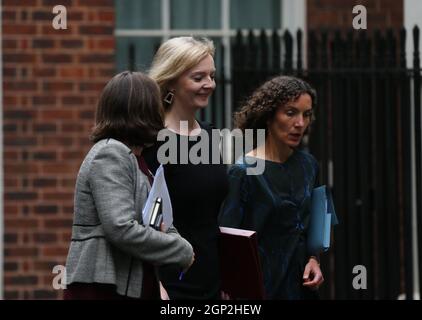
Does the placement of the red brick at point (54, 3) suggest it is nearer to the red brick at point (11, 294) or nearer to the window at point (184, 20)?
the window at point (184, 20)

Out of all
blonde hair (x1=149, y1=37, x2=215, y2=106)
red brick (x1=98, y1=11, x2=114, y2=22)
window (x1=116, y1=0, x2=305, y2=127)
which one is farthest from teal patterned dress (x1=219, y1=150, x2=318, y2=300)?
window (x1=116, y1=0, x2=305, y2=127)

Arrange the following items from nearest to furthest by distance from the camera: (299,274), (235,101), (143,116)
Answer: (143,116) < (299,274) < (235,101)

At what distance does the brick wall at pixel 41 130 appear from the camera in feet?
25.9

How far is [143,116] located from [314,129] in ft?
13.3

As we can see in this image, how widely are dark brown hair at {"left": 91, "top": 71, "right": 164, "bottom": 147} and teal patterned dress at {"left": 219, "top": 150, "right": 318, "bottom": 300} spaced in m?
0.91

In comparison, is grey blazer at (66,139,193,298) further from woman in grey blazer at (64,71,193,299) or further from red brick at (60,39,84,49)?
red brick at (60,39,84,49)

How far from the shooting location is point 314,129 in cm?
802

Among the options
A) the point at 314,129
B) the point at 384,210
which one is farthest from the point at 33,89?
the point at 384,210

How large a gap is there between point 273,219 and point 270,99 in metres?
0.60

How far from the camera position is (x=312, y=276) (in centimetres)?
502

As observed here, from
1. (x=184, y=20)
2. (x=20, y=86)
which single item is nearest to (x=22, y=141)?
(x=20, y=86)

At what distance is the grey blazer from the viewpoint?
394 cm

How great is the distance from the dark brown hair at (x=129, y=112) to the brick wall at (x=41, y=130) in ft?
12.6
